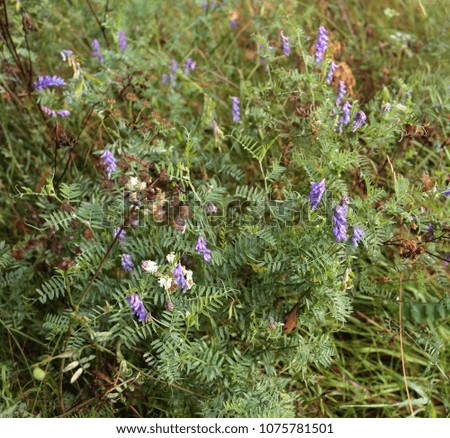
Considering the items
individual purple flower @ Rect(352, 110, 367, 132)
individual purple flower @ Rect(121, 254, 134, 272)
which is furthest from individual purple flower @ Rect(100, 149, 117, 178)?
individual purple flower @ Rect(352, 110, 367, 132)

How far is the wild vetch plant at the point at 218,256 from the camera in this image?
1692mm

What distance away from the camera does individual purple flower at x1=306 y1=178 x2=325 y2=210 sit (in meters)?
1.61

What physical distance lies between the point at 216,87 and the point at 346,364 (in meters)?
1.38

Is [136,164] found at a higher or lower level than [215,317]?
higher

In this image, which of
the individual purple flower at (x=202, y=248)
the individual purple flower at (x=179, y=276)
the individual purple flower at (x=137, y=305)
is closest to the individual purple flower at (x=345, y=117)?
the individual purple flower at (x=202, y=248)

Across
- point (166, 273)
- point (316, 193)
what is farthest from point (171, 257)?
point (316, 193)

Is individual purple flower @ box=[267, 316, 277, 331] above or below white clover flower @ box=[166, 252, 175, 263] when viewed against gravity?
below

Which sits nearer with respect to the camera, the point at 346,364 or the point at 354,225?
the point at 354,225

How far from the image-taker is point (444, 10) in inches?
118

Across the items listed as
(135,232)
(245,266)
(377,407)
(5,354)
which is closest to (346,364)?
(377,407)

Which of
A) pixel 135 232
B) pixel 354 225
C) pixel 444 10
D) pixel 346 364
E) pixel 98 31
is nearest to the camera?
pixel 354 225

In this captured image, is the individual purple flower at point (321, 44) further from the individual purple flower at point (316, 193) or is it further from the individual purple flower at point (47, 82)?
the individual purple flower at point (47, 82)

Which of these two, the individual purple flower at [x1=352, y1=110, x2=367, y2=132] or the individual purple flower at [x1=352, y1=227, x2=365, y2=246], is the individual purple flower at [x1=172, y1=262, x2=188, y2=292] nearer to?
the individual purple flower at [x1=352, y1=227, x2=365, y2=246]
